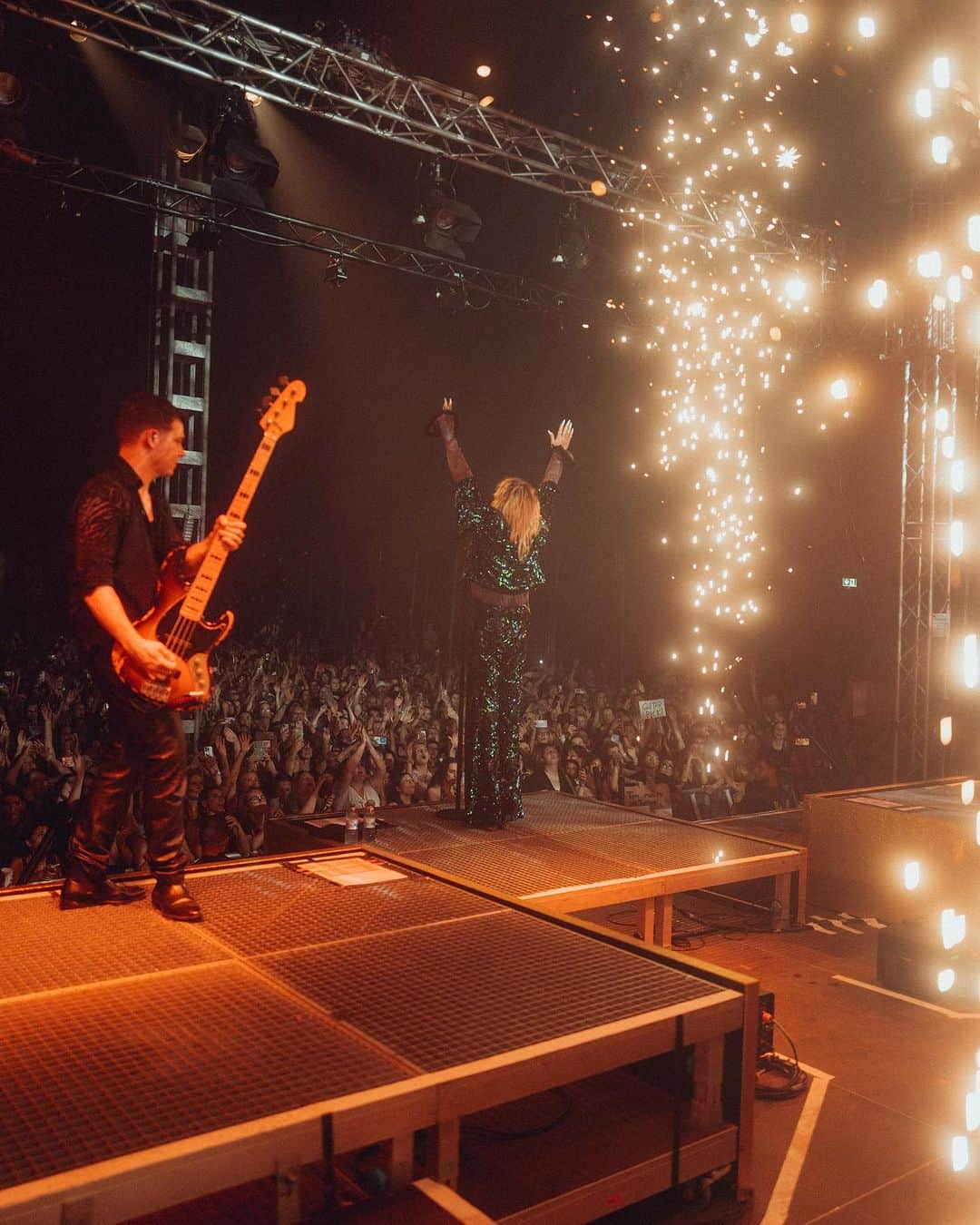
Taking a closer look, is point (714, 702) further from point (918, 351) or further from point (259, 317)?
point (259, 317)

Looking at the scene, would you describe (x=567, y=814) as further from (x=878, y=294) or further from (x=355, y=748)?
(x=878, y=294)

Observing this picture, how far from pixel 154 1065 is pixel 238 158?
662cm

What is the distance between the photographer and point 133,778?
2695mm

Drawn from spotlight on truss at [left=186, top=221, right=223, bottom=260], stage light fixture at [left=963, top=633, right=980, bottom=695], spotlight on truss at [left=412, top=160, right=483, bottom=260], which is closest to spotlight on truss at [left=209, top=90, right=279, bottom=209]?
spotlight on truss at [left=186, top=221, right=223, bottom=260]

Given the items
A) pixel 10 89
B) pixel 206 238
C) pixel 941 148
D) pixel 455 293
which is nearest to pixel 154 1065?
pixel 206 238

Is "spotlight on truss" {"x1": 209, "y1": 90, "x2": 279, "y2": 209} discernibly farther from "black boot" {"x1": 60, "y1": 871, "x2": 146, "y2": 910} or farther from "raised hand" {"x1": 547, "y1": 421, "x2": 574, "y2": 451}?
"black boot" {"x1": 60, "y1": 871, "x2": 146, "y2": 910}

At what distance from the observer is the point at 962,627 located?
30.8 feet

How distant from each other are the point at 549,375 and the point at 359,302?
279cm

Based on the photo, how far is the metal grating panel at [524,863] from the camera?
3.77 meters

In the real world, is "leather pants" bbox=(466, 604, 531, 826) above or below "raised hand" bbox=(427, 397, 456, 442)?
below

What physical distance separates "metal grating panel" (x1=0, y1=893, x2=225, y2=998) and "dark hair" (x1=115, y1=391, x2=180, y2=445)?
4.28 feet

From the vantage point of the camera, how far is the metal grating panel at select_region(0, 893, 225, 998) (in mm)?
2223

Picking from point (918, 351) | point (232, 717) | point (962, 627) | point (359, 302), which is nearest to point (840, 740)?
point (962, 627)

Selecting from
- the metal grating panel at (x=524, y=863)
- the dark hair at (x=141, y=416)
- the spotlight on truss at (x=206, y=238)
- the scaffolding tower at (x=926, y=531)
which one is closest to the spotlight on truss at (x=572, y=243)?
the scaffolding tower at (x=926, y=531)
